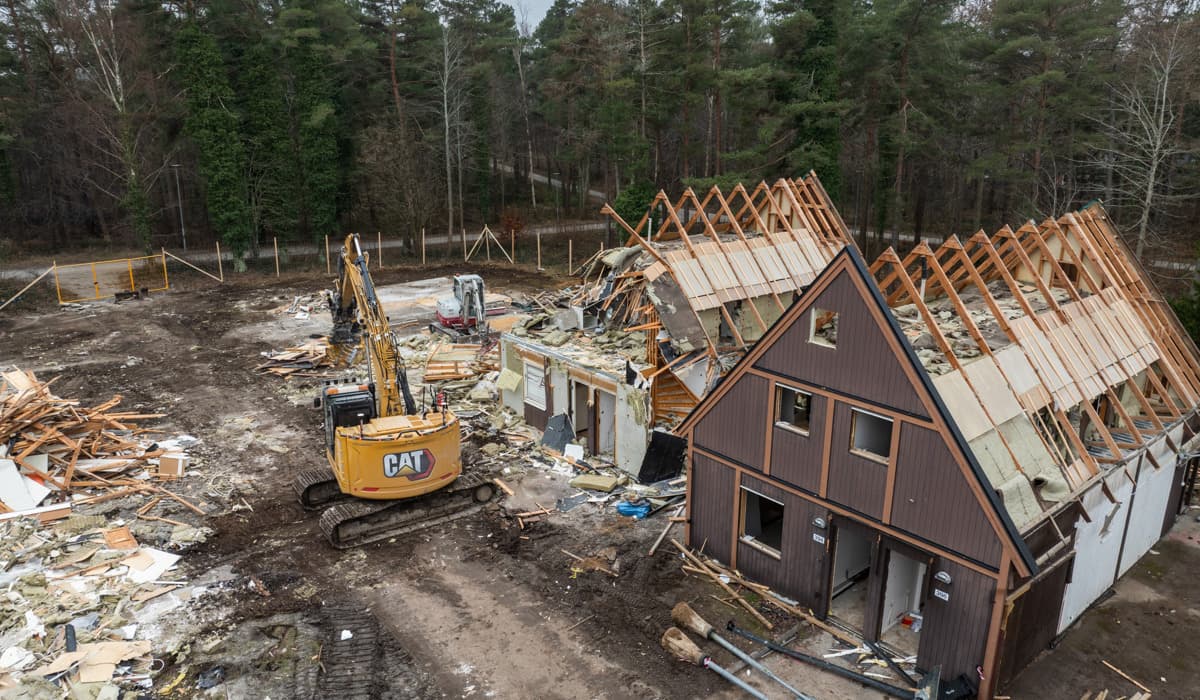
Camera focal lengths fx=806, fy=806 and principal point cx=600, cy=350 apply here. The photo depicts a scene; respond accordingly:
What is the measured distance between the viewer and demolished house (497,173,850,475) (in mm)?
19781

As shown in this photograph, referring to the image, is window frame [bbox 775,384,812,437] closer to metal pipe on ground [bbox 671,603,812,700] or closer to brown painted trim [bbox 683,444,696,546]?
brown painted trim [bbox 683,444,696,546]

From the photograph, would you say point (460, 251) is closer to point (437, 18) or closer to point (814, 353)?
point (437, 18)

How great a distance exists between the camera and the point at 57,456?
19922 mm

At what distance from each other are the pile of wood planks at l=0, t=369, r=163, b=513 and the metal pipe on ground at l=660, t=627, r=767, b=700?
1388 centimetres

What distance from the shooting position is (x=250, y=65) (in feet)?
154

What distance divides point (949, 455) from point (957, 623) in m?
2.67

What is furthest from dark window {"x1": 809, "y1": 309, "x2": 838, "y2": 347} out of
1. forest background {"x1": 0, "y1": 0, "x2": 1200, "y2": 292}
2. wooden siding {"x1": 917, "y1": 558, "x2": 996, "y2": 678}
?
forest background {"x1": 0, "y1": 0, "x2": 1200, "y2": 292}

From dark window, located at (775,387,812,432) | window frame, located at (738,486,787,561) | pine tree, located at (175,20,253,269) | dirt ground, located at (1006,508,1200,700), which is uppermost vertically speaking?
pine tree, located at (175,20,253,269)

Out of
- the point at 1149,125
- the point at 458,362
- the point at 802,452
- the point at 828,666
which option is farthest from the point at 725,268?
the point at 1149,125

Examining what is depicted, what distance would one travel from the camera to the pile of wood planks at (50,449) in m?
18.5

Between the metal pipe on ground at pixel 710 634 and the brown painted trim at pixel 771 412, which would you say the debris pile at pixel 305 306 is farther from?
the brown painted trim at pixel 771 412

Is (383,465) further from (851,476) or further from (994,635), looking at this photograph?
(994,635)

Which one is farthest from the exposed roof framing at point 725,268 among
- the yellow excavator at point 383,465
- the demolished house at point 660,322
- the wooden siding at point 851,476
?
the wooden siding at point 851,476

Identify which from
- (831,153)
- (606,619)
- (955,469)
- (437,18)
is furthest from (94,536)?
(437,18)
